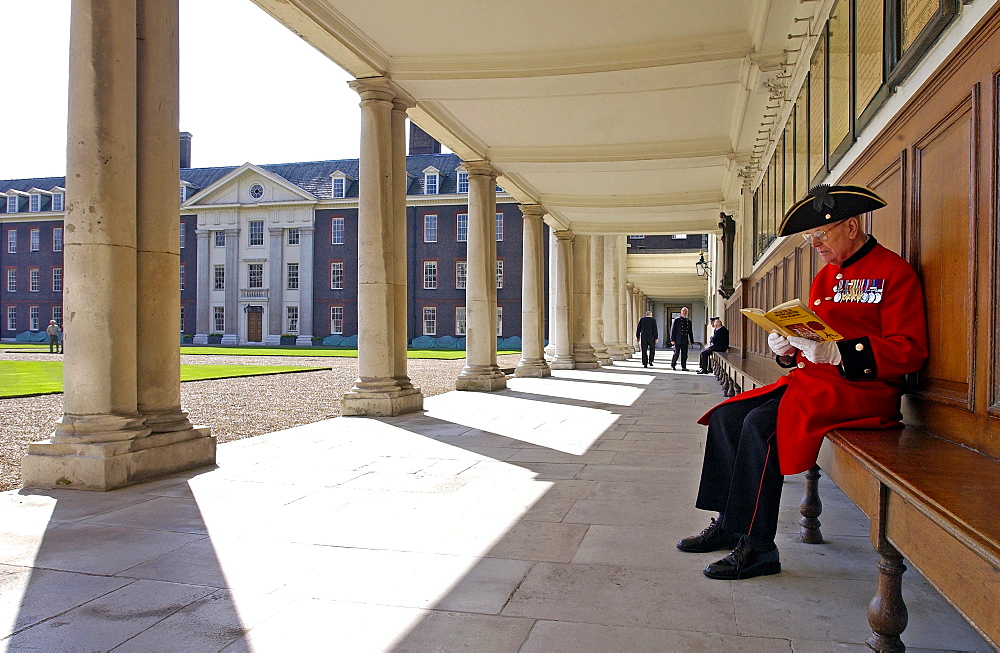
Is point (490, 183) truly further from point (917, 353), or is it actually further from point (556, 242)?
point (917, 353)

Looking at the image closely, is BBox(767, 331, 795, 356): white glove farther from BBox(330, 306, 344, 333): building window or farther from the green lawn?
BBox(330, 306, 344, 333): building window

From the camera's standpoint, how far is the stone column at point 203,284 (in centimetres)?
5728

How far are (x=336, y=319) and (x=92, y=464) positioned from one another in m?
50.4

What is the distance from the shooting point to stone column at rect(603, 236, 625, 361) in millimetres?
28922

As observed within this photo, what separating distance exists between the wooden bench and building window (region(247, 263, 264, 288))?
5632 centimetres

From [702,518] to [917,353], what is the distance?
1922 mm

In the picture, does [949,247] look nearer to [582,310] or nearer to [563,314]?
[563,314]

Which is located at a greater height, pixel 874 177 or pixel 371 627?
pixel 874 177

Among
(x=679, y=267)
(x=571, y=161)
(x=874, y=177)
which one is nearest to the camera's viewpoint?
(x=874, y=177)

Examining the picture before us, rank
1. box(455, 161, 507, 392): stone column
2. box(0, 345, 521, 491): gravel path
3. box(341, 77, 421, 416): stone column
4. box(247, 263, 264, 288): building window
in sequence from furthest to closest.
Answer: box(247, 263, 264, 288): building window, box(455, 161, 507, 392): stone column, box(341, 77, 421, 416): stone column, box(0, 345, 521, 491): gravel path

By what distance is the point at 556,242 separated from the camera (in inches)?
946

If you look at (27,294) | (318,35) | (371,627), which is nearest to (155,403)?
(371,627)

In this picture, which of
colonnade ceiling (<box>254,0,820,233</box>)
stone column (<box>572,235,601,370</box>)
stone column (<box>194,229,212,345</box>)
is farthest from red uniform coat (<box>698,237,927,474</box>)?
stone column (<box>194,229,212,345</box>)

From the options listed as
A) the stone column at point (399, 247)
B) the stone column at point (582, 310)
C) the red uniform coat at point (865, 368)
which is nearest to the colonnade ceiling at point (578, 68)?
the stone column at point (399, 247)
